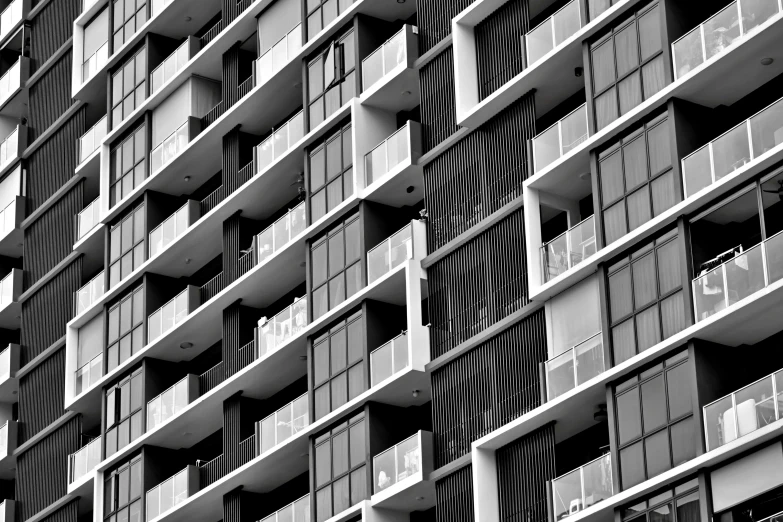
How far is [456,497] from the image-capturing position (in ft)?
165

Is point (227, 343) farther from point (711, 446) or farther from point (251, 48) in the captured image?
point (711, 446)

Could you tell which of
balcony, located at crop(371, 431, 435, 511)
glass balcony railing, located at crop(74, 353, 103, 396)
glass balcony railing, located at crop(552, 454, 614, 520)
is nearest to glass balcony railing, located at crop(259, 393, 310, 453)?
balcony, located at crop(371, 431, 435, 511)

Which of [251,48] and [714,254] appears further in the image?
[251,48]

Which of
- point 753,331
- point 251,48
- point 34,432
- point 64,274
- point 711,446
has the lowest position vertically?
point 711,446

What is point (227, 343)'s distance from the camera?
6194 centimetres

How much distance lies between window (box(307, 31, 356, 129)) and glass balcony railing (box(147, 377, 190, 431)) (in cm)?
1024

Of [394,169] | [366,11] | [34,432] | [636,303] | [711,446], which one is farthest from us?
[34,432]

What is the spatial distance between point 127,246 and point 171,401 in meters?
7.34

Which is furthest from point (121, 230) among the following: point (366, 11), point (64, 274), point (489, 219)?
point (489, 219)

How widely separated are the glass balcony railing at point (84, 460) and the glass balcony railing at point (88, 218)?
8.58m

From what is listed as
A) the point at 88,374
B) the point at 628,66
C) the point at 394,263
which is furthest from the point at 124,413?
the point at 628,66

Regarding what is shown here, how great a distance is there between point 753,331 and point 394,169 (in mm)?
15335

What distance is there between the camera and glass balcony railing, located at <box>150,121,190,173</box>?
6606 centimetres

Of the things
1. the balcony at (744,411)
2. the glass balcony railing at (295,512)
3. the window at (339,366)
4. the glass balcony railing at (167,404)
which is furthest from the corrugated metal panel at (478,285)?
the glass balcony railing at (167,404)
